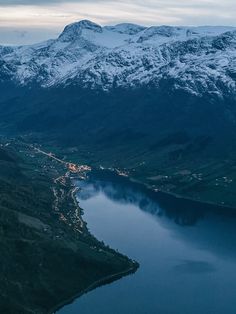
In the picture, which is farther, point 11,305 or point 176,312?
point 176,312

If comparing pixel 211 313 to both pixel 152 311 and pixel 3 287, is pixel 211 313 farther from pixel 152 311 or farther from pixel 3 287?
pixel 3 287

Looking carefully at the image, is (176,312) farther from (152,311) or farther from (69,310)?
(69,310)

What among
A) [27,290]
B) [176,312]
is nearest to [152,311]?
[176,312]

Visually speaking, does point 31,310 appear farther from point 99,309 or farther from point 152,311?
point 152,311

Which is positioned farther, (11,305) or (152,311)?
(152,311)

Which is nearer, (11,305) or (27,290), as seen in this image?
(11,305)

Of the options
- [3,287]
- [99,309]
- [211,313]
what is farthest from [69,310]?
[211,313]

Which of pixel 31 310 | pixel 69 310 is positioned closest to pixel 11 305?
pixel 31 310
